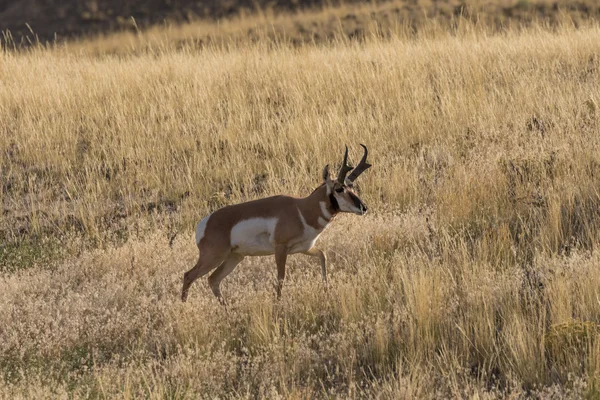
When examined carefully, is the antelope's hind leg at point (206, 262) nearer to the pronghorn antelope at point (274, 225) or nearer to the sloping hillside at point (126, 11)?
the pronghorn antelope at point (274, 225)

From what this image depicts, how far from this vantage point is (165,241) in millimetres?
8555

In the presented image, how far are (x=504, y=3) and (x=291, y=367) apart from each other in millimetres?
21448

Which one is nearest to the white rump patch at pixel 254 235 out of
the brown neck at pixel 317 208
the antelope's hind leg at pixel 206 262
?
the antelope's hind leg at pixel 206 262

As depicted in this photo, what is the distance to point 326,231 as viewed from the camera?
8.14 meters

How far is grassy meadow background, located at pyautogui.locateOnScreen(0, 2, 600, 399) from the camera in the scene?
18.5ft

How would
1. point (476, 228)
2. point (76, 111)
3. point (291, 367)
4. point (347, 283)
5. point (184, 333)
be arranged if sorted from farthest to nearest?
point (76, 111) < point (476, 228) < point (347, 283) < point (184, 333) < point (291, 367)

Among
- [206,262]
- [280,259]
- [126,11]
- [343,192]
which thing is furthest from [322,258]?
[126,11]

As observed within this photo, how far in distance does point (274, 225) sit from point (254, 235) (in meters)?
0.17

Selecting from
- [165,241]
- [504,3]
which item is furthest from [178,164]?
[504,3]

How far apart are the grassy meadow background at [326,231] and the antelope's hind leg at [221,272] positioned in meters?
0.18

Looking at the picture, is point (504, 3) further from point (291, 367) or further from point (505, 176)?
point (291, 367)

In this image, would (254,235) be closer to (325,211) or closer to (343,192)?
(325,211)

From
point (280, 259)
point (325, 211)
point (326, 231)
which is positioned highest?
point (325, 211)

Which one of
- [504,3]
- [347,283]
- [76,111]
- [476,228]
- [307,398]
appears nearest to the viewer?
[307,398]
